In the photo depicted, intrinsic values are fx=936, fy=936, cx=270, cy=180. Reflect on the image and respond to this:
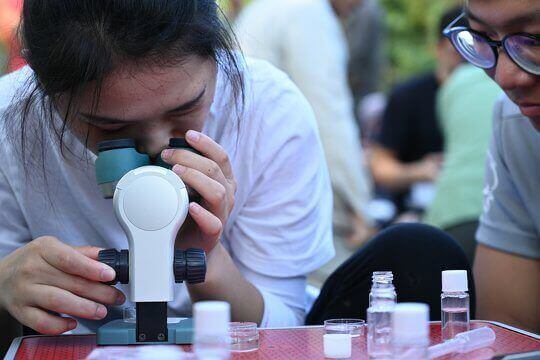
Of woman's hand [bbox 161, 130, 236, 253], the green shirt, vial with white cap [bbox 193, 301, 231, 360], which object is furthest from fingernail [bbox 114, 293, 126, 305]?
the green shirt

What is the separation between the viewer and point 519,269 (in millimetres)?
2072

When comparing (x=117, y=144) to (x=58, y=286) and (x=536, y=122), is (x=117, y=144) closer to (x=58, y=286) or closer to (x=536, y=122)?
(x=58, y=286)

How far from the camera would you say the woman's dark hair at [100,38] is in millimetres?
1585

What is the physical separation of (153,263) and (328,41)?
8.79ft

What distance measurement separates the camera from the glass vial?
144cm

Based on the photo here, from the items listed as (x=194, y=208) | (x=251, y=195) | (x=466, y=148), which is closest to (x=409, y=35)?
(x=466, y=148)

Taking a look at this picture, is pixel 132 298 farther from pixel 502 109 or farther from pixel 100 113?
pixel 502 109

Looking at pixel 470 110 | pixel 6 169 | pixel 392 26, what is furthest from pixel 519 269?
pixel 392 26

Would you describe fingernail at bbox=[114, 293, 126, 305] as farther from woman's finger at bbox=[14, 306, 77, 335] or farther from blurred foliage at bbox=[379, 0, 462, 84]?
blurred foliage at bbox=[379, 0, 462, 84]

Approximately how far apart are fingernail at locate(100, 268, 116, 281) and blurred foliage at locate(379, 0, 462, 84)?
807cm

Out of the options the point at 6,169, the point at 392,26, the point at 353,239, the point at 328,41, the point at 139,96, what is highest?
the point at 392,26

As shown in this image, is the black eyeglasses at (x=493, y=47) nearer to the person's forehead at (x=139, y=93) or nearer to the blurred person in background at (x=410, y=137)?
the person's forehead at (x=139, y=93)

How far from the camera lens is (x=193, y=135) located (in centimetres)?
159

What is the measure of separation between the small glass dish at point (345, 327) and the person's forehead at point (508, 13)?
603mm
